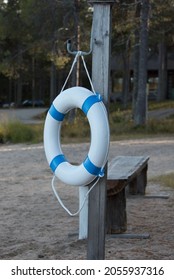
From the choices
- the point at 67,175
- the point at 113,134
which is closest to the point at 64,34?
the point at 113,134

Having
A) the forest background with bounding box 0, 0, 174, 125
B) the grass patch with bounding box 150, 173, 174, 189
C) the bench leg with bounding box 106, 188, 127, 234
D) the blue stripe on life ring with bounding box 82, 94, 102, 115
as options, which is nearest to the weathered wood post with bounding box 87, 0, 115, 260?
the blue stripe on life ring with bounding box 82, 94, 102, 115

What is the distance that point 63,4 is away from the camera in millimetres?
23188

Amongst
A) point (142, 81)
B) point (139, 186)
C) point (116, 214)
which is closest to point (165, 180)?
point (139, 186)

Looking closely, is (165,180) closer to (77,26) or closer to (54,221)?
(54,221)

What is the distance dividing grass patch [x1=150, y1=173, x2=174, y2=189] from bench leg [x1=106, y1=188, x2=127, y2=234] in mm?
3569

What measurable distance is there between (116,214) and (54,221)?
1.14m

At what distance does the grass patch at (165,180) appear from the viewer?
10.1m

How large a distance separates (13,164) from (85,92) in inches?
344

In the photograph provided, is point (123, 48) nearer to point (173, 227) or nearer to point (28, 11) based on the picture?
point (28, 11)

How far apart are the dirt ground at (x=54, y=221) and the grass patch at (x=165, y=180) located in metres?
0.21

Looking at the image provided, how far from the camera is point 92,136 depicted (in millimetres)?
4418

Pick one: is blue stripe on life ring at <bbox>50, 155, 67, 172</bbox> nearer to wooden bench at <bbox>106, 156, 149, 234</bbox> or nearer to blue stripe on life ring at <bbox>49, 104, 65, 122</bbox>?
blue stripe on life ring at <bbox>49, 104, 65, 122</bbox>

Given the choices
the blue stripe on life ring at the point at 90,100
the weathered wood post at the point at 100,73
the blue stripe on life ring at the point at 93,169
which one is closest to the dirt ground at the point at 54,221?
the weathered wood post at the point at 100,73

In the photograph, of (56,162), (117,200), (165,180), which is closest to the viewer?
(56,162)
